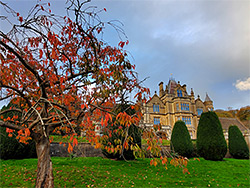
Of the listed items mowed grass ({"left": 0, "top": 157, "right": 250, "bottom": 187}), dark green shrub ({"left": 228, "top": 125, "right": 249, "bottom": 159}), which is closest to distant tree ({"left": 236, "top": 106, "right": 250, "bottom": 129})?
dark green shrub ({"left": 228, "top": 125, "right": 249, "bottom": 159})

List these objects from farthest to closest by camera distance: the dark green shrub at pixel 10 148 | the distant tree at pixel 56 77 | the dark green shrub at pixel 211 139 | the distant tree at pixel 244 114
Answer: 1. the distant tree at pixel 244 114
2. the dark green shrub at pixel 211 139
3. the dark green shrub at pixel 10 148
4. the distant tree at pixel 56 77

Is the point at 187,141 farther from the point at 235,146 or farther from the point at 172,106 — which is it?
the point at 172,106

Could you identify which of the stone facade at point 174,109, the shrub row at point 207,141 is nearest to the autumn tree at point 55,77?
the shrub row at point 207,141

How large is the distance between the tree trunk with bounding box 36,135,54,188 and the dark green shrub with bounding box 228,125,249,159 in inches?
672

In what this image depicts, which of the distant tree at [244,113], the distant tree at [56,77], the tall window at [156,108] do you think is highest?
the distant tree at [244,113]

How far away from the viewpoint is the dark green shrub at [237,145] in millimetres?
15464

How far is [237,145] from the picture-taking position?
51.8 feet

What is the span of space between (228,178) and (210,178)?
940 millimetres

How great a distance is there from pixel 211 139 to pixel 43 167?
40.7 ft

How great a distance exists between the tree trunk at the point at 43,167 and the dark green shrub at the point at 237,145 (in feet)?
56.0

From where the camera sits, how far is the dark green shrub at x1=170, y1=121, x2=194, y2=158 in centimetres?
1364

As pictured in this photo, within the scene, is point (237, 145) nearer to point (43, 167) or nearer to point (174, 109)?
point (174, 109)

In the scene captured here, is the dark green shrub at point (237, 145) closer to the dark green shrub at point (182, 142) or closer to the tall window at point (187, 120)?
the dark green shrub at point (182, 142)

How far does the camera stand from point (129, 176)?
286 inches
